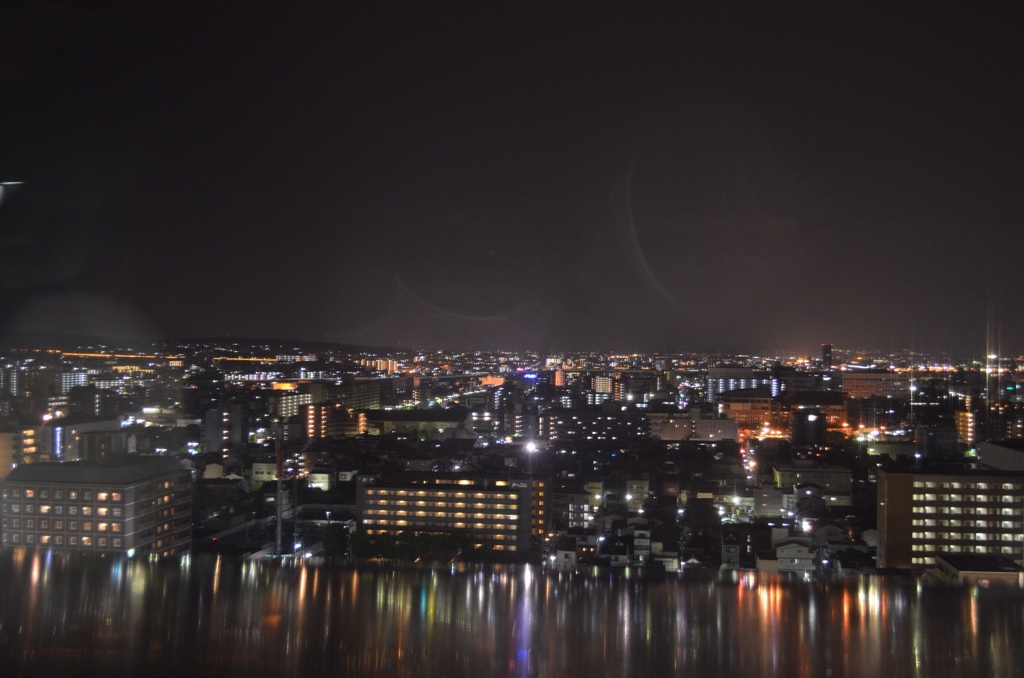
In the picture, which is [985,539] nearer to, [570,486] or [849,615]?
[849,615]

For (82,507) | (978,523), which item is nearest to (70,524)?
(82,507)

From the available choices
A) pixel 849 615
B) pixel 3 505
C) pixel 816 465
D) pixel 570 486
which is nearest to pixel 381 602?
pixel 849 615

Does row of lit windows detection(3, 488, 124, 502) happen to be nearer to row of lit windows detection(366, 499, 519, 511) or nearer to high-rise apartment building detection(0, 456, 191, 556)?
high-rise apartment building detection(0, 456, 191, 556)

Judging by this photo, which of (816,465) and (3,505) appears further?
(816,465)

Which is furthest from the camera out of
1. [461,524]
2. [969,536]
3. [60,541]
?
[461,524]

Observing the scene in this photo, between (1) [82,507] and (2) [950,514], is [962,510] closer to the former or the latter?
(2) [950,514]

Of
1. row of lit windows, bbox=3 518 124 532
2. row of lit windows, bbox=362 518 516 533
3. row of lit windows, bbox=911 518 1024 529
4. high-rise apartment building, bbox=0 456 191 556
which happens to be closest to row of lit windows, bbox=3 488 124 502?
high-rise apartment building, bbox=0 456 191 556
